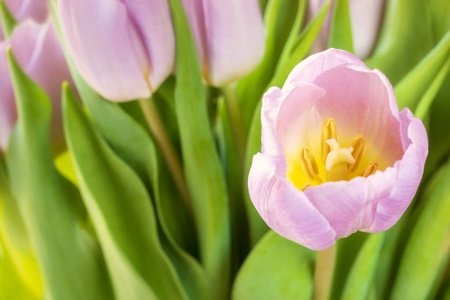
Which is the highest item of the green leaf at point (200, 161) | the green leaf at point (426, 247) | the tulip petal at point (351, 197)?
the tulip petal at point (351, 197)

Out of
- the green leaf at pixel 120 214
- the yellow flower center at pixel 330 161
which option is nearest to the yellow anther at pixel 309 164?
the yellow flower center at pixel 330 161

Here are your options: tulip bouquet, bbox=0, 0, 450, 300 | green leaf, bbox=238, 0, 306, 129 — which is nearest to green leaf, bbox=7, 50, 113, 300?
tulip bouquet, bbox=0, 0, 450, 300

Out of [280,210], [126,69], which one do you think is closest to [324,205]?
[280,210]

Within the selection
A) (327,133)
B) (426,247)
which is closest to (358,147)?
(327,133)

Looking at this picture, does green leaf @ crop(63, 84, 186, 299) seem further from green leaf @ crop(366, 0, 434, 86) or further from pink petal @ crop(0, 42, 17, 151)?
green leaf @ crop(366, 0, 434, 86)

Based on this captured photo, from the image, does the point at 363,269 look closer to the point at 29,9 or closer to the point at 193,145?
the point at 193,145

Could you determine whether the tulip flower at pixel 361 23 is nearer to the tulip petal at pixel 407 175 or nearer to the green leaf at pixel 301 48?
the green leaf at pixel 301 48

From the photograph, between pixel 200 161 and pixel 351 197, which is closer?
pixel 351 197
